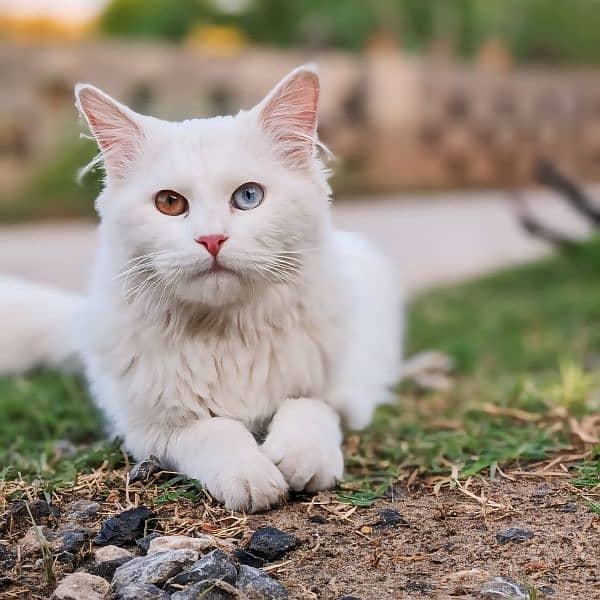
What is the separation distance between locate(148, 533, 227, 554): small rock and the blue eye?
0.79 metres

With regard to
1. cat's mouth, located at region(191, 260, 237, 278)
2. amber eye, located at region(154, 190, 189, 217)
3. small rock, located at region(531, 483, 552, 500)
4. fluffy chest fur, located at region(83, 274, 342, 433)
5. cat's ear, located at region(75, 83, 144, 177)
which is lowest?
small rock, located at region(531, 483, 552, 500)

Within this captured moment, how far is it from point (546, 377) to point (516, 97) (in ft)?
33.5

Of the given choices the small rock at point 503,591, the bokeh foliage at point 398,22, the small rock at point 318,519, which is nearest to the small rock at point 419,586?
the small rock at point 503,591

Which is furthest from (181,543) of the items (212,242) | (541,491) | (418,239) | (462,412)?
(418,239)

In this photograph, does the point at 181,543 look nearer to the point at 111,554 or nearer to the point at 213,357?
the point at 111,554

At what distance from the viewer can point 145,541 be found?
1.90 metres

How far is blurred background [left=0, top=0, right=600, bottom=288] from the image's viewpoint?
9.34 meters

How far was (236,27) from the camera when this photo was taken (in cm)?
1642

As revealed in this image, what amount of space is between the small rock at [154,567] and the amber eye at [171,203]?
2.64ft

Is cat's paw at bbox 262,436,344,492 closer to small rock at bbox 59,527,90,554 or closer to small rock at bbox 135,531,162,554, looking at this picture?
small rock at bbox 135,531,162,554

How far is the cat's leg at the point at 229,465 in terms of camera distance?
2037mm

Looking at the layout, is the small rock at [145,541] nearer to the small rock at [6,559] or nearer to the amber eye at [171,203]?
the small rock at [6,559]

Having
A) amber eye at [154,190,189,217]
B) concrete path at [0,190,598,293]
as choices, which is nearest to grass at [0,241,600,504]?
amber eye at [154,190,189,217]

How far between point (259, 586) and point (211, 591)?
10cm
